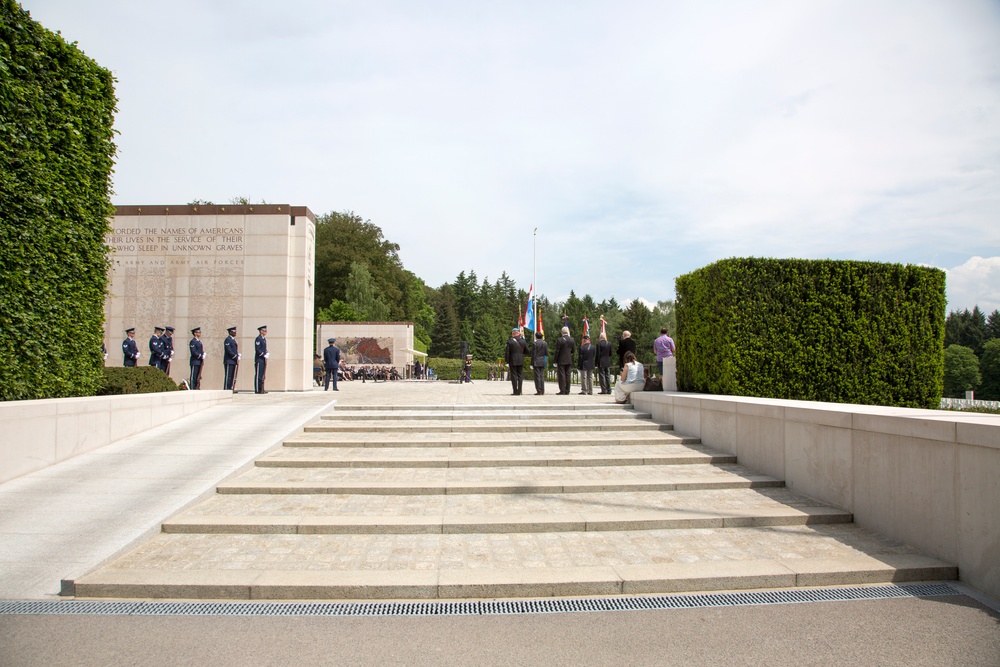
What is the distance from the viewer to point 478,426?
9.60 metres

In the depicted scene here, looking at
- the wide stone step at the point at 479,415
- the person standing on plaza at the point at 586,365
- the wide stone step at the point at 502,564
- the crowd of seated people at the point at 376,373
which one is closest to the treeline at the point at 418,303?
the crowd of seated people at the point at 376,373

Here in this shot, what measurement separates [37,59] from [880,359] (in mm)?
12992

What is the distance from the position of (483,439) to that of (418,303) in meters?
69.6

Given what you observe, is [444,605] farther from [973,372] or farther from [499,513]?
[973,372]

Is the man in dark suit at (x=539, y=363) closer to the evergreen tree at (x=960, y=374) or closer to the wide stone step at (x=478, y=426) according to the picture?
the wide stone step at (x=478, y=426)

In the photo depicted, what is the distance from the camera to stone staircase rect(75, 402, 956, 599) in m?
4.60

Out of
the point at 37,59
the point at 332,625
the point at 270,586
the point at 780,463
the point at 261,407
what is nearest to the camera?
the point at 332,625

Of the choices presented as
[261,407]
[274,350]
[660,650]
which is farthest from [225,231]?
[660,650]

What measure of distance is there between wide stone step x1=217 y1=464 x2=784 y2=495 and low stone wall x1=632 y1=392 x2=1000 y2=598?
20.6 inches

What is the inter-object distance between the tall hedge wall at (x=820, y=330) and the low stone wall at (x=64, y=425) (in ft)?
29.3

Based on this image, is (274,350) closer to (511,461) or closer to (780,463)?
(511,461)

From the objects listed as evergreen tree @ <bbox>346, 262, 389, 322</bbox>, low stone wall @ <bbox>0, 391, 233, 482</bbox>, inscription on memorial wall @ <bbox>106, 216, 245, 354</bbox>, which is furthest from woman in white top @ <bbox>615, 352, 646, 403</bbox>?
Result: evergreen tree @ <bbox>346, 262, 389, 322</bbox>

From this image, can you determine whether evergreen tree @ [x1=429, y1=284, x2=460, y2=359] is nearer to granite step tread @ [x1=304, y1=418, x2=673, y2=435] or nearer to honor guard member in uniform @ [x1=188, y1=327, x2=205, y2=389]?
honor guard member in uniform @ [x1=188, y1=327, x2=205, y2=389]

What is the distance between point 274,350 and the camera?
19.1 m
